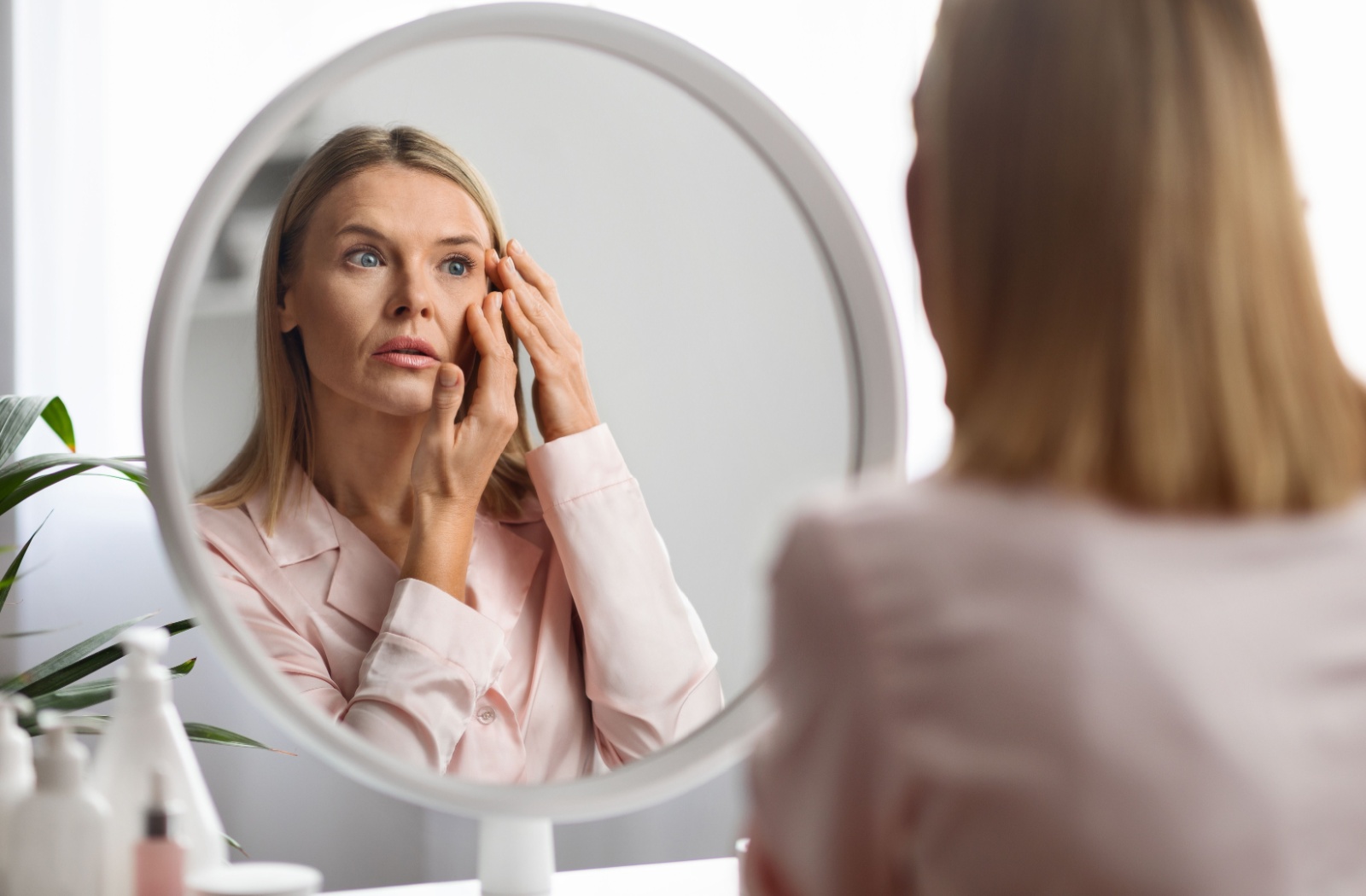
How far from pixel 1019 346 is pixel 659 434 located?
334mm

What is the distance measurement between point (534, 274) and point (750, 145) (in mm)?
144

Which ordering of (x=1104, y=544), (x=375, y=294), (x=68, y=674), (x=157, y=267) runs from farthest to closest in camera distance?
→ (x=157, y=267) < (x=68, y=674) < (x=375, y=294) < (x=1104, y=544)

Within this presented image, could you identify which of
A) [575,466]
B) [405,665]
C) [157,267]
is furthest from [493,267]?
[157,267]

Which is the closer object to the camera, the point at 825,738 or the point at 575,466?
the point at 825,738

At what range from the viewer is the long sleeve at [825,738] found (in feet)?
1.08

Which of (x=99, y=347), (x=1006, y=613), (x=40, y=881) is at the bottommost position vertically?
(x=40, y=881)

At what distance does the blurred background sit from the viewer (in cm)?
96

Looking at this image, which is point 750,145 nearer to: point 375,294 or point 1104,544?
point 375,294

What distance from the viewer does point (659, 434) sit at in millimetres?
669

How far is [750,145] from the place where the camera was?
0.65m

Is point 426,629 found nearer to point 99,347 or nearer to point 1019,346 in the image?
point 1019,346

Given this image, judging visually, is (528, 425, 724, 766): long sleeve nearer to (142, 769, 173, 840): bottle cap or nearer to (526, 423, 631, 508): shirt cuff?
(526, 423, 631, 508): shirt cuff

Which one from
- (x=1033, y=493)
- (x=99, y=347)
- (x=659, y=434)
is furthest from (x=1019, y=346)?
(x=99, y=347)

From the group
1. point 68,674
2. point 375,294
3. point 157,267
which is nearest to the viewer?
point 375,294
